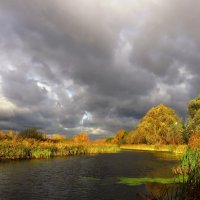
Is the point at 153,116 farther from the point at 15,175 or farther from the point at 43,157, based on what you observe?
the point at 15,175

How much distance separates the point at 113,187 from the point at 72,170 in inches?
430

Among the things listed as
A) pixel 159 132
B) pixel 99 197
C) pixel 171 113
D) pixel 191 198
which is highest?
pixel 171 113

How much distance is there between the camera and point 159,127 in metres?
95.6

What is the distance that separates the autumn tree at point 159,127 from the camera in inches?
3543

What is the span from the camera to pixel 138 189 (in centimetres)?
2259

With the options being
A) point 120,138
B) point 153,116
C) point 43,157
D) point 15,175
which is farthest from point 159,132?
point 15,175

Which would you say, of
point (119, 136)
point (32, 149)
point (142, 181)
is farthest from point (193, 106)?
point (142, 181)

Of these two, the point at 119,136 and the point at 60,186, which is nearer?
the point at 60,186

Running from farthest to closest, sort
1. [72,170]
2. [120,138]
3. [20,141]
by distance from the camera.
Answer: [120,138] → [20,141] → [72,170]

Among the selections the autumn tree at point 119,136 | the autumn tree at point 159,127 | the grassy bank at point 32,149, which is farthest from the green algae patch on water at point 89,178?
the autumn tree at point 119,136

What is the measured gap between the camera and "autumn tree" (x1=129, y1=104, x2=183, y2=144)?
295 feet

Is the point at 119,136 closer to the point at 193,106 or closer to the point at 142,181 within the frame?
the point at 193,106

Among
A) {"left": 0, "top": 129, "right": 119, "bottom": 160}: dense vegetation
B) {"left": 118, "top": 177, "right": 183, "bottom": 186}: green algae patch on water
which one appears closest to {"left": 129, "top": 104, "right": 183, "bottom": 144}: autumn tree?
{"left": 0, "top": 129, "right": 119, "bottom": 160}: dense vegetation

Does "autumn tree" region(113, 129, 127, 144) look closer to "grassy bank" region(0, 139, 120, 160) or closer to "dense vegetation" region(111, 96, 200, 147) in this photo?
"dense vegetation" region(111, 96, 200, 147)
